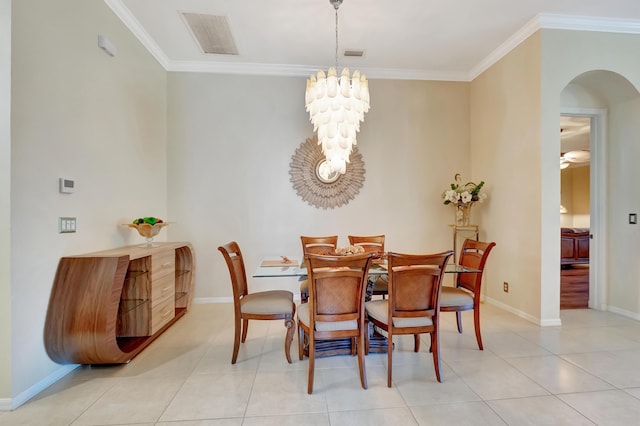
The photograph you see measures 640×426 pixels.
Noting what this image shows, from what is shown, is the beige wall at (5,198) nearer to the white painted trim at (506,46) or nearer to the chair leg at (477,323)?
the chair leg at (477,323)

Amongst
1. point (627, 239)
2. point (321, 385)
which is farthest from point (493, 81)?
point (321, 385)

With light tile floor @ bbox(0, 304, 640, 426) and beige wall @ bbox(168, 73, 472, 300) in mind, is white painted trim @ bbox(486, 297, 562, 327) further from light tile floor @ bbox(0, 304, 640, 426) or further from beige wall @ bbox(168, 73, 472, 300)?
beige wall @ bbox(168, 73, 472, 300)

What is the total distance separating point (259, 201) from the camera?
13.3 ft

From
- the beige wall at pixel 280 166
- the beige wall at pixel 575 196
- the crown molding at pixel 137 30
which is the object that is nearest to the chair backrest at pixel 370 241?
the beige wall at pixel 280 166

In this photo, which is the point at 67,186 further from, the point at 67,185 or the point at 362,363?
the point at 362,363

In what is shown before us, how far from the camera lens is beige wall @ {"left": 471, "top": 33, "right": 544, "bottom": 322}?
3.18m

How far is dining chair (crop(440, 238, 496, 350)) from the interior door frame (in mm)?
2023

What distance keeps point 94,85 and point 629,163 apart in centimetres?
534

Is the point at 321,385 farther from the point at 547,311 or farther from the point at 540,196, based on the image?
the point at 540,196

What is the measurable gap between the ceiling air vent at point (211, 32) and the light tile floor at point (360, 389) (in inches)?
122

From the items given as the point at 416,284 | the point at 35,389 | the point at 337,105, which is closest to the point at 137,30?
the point at 337,105

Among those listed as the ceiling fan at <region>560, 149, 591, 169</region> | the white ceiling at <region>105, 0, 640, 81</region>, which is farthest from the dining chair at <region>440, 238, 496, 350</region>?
the ceiling fan at <region>560, 149, 591, 169</region>

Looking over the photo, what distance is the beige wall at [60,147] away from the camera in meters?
1.87

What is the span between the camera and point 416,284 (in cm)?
205
